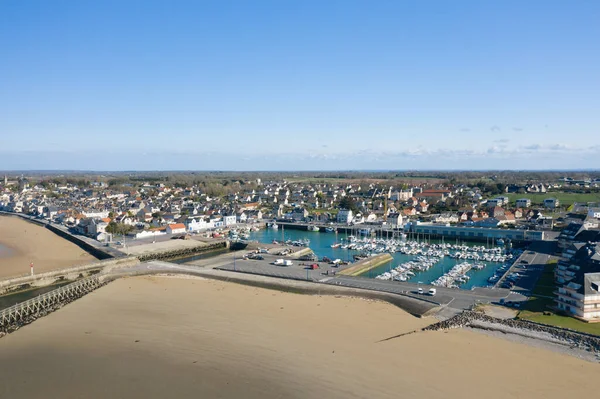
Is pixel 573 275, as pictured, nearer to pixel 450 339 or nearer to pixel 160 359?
pixel 450 339

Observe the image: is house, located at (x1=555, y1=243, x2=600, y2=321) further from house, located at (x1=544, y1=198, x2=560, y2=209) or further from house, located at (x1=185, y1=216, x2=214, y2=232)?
house, located at (x1=544, y1=198, x2=560, y2=209)

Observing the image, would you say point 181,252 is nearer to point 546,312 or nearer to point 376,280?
point 376,280

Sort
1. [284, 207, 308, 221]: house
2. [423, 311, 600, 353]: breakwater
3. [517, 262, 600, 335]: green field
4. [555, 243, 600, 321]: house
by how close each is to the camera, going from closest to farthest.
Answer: [423, 311, 600, 353]: breakwater < [517, 262, 600, 335]: green field < [555, 243, 600, 321]: house < [284, 207, 308, 221]: house

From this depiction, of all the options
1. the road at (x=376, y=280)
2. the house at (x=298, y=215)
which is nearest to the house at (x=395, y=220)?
the house at (x=298, y=215)

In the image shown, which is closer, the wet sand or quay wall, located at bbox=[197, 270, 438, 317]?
the wet sand

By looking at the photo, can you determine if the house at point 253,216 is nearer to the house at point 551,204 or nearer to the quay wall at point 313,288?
the quay wall at point 313,288

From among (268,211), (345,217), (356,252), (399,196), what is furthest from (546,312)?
(399,196)

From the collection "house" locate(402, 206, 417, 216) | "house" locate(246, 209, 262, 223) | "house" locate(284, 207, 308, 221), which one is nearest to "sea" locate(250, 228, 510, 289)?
"house" locate(246, 209, 262, 223)
